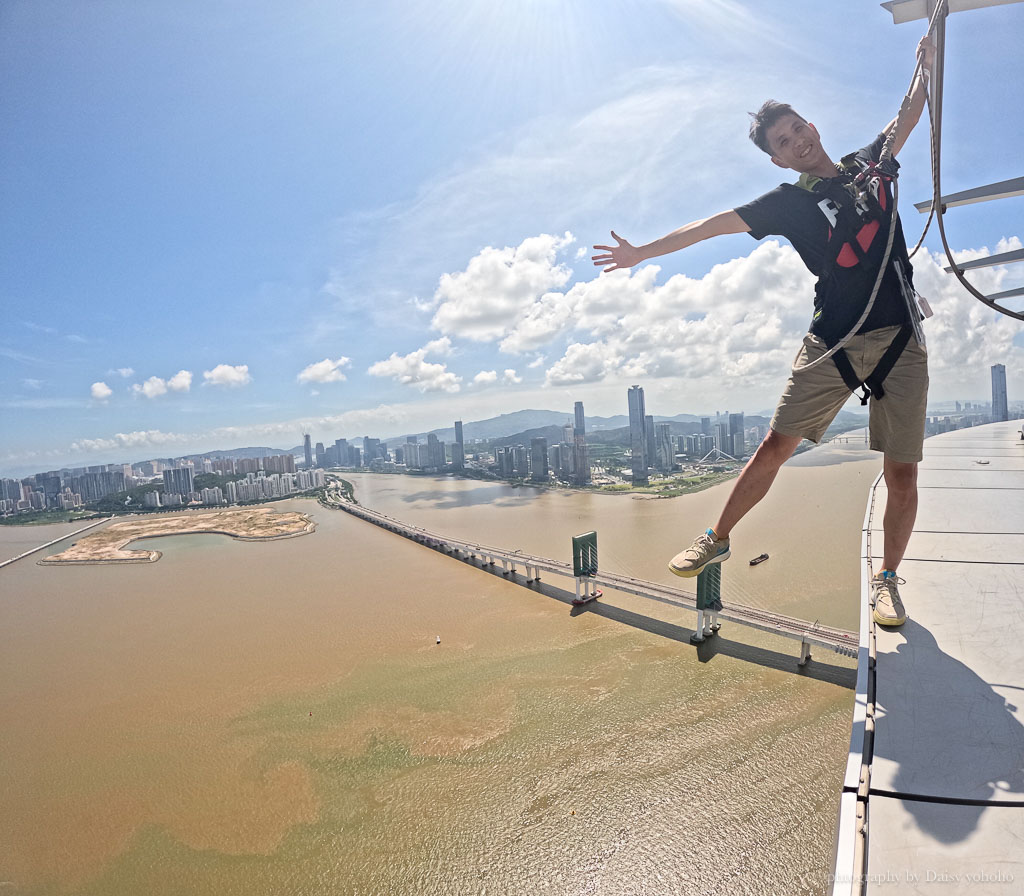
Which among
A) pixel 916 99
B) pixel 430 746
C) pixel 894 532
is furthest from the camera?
pixel 430 746

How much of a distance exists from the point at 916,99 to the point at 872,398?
550 mm

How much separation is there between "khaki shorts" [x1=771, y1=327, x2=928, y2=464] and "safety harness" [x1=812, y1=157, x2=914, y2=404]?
0.04 feet

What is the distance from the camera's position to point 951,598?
1.08 metres

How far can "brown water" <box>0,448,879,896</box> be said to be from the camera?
98.3 inches

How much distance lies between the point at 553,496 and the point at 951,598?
53.6ft

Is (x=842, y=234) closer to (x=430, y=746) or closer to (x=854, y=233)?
(x=854, y=233)

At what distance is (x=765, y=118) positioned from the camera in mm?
951

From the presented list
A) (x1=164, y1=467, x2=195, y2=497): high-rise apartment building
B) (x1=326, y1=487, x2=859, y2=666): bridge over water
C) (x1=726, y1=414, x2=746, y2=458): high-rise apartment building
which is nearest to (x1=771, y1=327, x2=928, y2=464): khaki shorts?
(x1=326, y1=487, x2=859, y2=666): bridge over water

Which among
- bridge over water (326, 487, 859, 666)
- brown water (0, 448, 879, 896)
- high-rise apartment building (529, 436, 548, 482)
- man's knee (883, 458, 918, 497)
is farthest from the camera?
high-rise apartment building (529, 436, 548, 482)

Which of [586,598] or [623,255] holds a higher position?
[623,255]

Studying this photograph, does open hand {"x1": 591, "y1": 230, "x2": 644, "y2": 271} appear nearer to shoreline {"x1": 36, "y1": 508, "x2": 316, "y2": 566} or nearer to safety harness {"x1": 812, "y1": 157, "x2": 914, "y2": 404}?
safety harness {"x1": 812, "y1": 157, "x2": 914, "y2": 404}

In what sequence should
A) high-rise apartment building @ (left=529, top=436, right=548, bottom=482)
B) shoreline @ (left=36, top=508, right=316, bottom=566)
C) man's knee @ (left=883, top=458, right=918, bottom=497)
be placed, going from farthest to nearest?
high-rise apartment building @ (left=529, top=436, right=548, bottom=482)
shoreline @ (left=36, top=508, right=316, bottom=566)
man's knee @ (left=883, top=458, right=918, bottom=497)

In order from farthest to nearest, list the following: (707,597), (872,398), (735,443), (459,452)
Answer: (459,452) < (735,443) < (707,597) < (872,398)

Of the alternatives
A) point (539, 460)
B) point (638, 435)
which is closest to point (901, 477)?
point (539, 460)
